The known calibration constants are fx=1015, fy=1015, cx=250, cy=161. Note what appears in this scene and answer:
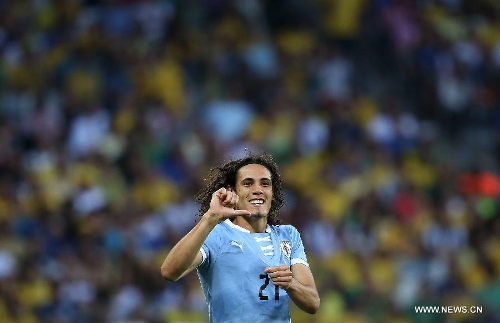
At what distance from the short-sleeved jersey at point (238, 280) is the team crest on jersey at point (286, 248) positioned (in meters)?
0.16

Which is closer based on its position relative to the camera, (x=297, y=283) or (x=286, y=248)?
(x=297, y=283)

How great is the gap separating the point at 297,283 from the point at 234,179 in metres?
0.71

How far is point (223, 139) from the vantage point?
38.2ft

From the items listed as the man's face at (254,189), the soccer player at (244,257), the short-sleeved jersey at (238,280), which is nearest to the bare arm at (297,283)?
the soccer player at (244,257)

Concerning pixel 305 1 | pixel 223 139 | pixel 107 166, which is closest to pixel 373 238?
pixel 223 139

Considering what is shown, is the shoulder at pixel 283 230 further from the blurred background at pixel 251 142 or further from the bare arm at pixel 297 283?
the blurred background at pixel 251 142

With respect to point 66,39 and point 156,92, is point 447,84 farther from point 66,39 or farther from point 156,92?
point 66,39

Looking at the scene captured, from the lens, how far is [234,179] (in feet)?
18.2

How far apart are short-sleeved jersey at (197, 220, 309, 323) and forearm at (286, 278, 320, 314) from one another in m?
0.12

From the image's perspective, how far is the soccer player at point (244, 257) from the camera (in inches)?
194

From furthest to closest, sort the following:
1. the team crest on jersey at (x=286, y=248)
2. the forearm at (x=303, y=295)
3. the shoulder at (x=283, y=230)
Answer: the shoulder at (x=283, y=230)
the team crest on jersey at (x=286, y=248)
the forearm at (x=303, y=295)

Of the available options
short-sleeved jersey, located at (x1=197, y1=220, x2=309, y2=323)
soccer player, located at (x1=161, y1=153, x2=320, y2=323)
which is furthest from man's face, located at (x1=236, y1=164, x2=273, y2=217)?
short-sleeved jersey, located at (x1=197, y1=220, x2=309, y2=323)

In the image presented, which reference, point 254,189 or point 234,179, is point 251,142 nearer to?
point 234,179

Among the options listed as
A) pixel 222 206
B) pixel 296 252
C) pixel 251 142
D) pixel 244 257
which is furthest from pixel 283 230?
pixel 251 142
